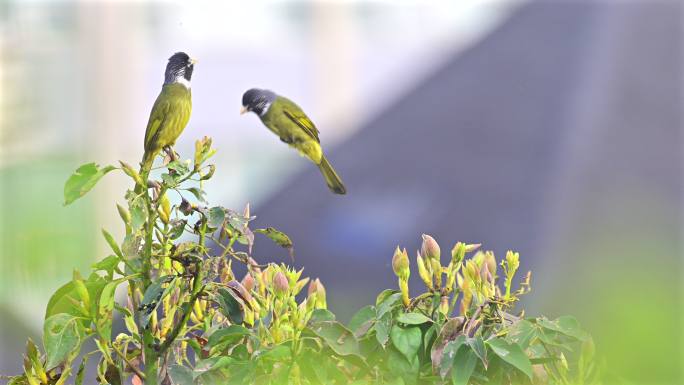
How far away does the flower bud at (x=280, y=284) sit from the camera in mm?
982

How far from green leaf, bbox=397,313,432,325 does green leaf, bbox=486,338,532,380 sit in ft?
0.23

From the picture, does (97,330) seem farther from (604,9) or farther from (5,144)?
(604,9)

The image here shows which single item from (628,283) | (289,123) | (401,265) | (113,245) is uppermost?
(628,283)

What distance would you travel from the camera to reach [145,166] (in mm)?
959

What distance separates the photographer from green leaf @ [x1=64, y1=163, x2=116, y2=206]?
3.07 feet

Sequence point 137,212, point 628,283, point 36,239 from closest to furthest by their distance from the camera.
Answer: point 137,212, point 36,239, point 628,283

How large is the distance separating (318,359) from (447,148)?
422 cm

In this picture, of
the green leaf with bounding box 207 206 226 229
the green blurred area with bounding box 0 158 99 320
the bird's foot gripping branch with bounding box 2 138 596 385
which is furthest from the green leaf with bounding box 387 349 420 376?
the green blurred area with bounding box 0 158 99 320

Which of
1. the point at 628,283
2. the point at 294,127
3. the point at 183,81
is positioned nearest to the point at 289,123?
the point at 294,127

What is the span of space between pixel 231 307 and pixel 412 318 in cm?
19

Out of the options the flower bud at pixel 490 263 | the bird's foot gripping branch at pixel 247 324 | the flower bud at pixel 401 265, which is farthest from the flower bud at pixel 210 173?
the flower bud at pixel 490 263

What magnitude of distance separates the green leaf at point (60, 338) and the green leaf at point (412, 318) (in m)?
0.33

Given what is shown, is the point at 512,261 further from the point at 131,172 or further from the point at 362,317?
the point at 131,172

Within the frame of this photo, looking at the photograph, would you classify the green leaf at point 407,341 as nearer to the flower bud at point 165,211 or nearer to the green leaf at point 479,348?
the green leaf at point 479,348
